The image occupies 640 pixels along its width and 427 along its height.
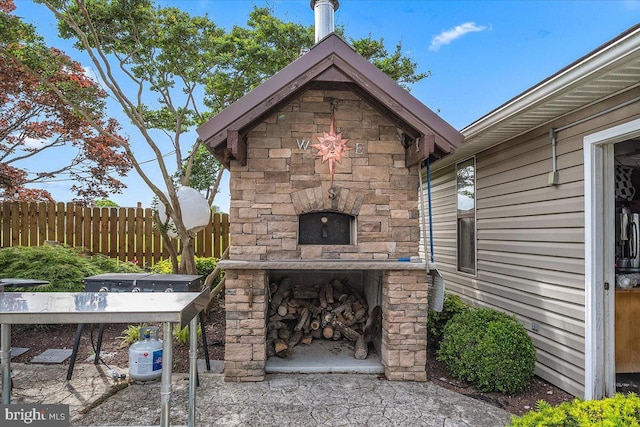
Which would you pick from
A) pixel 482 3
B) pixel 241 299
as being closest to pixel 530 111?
pixel 241 299

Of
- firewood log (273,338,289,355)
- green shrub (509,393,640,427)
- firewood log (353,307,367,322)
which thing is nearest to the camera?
green shrub (509,393,640,427)

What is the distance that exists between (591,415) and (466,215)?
177 inches

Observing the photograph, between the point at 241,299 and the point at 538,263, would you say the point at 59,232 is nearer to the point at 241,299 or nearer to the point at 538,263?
the point at 241,299

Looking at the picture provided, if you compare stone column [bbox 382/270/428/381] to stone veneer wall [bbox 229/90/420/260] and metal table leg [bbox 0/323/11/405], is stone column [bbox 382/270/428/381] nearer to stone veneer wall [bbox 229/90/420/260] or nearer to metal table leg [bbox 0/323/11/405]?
stone veneer wall [bbox 229/90/420/260]

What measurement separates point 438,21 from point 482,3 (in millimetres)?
910

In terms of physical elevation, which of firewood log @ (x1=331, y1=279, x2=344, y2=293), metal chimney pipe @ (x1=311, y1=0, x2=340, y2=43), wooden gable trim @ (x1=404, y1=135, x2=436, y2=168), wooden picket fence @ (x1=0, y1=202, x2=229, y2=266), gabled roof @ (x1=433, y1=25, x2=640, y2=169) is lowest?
firewood log @ (x1=331, y1=279, x2=344, y2=293)

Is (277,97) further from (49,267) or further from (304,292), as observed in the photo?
(49,267)

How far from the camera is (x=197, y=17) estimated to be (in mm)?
6719

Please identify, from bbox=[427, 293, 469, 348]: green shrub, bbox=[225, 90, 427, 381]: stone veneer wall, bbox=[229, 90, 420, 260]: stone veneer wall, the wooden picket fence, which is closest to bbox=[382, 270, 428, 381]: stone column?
bbox=[225, 90, 427, 381]: stone veneer wall

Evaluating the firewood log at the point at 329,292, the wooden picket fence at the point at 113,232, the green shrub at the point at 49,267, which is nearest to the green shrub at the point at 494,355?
the firewood log at the point at 329,292

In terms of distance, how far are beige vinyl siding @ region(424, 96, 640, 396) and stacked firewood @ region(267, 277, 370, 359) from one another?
1.88 metres

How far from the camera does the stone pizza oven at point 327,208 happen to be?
3.96m

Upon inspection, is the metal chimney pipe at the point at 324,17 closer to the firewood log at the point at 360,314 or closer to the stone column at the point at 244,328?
the stone column at the point at 244,328

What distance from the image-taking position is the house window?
5977 mm
